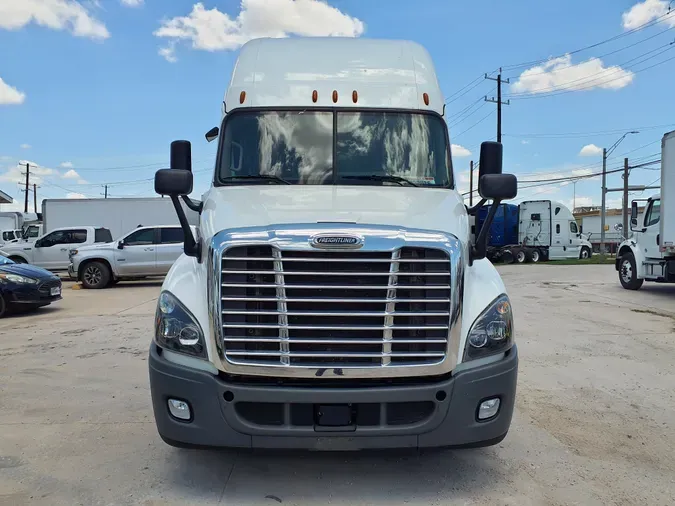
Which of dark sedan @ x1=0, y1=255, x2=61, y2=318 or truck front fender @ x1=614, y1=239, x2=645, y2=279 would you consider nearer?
dark sedan @ x1=0, y1=255, x2=61, y2=318

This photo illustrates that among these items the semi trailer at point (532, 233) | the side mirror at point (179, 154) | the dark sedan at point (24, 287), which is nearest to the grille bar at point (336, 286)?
the side mirror at point (179, 154)

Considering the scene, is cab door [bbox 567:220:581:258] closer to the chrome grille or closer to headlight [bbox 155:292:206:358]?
the chrome grille

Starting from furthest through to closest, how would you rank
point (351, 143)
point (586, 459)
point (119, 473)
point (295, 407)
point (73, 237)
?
point (73, 237) → point (351, 143) → point (586, 459) → point (119, 473) → point (295, 407)

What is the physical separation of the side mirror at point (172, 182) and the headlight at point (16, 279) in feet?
Answer: 26.3

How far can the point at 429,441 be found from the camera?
10.1ft

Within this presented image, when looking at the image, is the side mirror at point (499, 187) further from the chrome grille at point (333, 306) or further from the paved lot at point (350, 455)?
the paved lot at point (350, 455)

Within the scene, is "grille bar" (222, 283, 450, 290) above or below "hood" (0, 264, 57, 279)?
above

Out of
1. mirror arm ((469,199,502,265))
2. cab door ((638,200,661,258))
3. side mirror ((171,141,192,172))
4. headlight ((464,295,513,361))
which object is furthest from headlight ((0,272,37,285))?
cab door ((638,200,661,258))

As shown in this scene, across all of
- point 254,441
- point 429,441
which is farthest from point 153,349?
point 429,441

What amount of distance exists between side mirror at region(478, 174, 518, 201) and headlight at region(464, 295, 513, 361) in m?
0.82

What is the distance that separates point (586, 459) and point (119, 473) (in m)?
3.19

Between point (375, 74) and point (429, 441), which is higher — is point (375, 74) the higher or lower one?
the higher one

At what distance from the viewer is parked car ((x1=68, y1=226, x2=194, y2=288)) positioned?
51.4 feet

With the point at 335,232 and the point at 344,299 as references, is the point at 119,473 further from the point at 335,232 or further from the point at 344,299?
the point at 335,232
